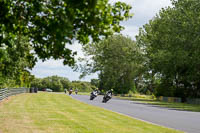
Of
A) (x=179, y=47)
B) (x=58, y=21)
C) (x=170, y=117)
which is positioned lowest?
(x=170, y=117)

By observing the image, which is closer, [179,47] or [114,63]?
[179,47]

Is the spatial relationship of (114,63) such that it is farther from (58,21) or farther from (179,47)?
(58,21)

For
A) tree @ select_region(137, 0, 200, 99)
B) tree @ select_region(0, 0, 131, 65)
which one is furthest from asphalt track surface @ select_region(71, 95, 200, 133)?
tree @ select_region(137, 0, 200, 99)

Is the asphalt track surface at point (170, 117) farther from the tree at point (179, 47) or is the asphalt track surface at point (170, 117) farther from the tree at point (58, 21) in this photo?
the tree at point (179, 47)

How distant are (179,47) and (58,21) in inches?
1649

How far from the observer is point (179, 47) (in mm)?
47344

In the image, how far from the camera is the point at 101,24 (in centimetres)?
748

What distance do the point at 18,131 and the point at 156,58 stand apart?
4037cm

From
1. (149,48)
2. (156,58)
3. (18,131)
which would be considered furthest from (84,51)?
(18,131)

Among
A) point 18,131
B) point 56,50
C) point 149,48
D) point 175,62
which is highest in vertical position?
point 149,48

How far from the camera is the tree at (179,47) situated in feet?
151

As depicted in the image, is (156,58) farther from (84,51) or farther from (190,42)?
(84,51)

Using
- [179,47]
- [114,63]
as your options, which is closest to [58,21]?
[179,47]

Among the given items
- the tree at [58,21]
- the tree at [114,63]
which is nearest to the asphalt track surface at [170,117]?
the tree at [58,21]
